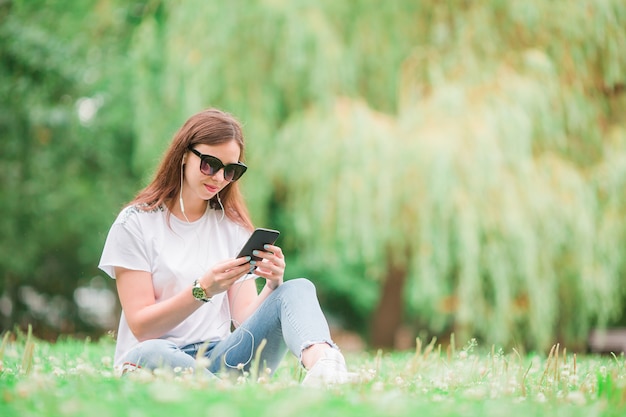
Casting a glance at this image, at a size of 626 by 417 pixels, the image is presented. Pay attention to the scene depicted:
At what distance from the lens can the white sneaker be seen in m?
1.94

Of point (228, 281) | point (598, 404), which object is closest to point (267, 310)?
point (228, 281)

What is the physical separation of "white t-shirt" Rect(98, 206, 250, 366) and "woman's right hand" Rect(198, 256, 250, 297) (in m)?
0.26

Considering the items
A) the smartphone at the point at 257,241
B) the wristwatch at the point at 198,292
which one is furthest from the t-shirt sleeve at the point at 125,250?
the smartphone at the point at 257,241

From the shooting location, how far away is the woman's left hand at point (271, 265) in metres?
2.42

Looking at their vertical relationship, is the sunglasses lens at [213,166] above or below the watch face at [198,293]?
above

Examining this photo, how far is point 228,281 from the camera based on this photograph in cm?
229

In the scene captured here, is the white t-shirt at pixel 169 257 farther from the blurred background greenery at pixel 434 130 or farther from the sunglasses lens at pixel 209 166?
the blurred background greenery at pixel 434 130

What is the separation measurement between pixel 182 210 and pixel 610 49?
4993mm

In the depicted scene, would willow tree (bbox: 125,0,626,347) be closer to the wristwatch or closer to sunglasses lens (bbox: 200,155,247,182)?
sunglasses lens (bbox: 200,155,247,182)

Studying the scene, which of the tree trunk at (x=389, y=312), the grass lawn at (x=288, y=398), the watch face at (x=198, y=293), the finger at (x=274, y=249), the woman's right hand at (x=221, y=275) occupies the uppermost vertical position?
the finger at (x=274, y=249)

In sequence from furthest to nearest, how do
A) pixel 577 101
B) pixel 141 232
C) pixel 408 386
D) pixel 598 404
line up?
pixel 577 101
pixel 141 232
pixel 408 386
pixel 598 404

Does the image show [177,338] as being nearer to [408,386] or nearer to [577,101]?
[408,386]

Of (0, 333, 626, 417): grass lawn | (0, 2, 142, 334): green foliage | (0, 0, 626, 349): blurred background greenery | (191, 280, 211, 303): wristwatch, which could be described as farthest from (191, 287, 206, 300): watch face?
(0, 2, 142, 334): green foliage

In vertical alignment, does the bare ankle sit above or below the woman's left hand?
below
